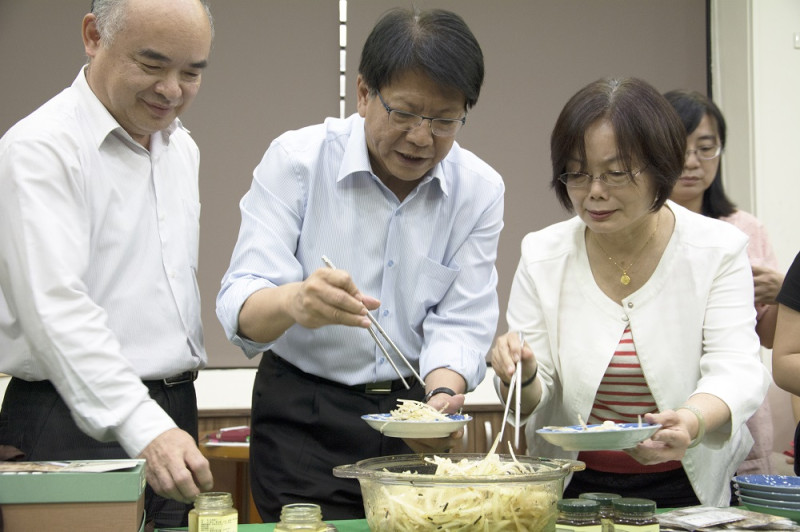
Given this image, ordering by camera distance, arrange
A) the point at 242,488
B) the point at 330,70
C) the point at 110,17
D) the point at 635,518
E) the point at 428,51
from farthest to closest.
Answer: the point at 330,70, the point at 242,488, the point at 110,17, the point at 428,51, the point at 635,518

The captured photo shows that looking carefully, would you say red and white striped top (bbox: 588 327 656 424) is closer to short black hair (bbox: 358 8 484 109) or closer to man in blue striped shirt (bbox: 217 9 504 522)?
man in blue striped shirt (bbox: 217 9 504 522)

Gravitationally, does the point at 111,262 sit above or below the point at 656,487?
above

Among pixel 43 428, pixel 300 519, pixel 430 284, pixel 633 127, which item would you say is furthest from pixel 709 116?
pixel 43 428

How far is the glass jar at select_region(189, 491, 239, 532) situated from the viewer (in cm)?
137

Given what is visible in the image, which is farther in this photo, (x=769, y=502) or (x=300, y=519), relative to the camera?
(x=769, y=502)

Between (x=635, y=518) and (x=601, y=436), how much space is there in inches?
5.5

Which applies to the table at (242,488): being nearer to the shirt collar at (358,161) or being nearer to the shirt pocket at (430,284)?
the shirt pocket at (430,284)

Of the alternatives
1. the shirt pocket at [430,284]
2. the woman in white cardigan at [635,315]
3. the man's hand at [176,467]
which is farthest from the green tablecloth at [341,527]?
the shirt pocket at [430,284]

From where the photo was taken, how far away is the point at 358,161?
6.57 ft

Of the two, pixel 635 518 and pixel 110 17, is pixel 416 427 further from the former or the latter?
pixel 110 17

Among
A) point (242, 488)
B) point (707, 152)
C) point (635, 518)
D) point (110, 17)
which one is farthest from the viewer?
point (242, 488)

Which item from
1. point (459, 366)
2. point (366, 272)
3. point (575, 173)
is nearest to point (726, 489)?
Result: point (459, 366)

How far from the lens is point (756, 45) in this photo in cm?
430

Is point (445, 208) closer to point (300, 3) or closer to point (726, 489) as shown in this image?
point (726, 489)
